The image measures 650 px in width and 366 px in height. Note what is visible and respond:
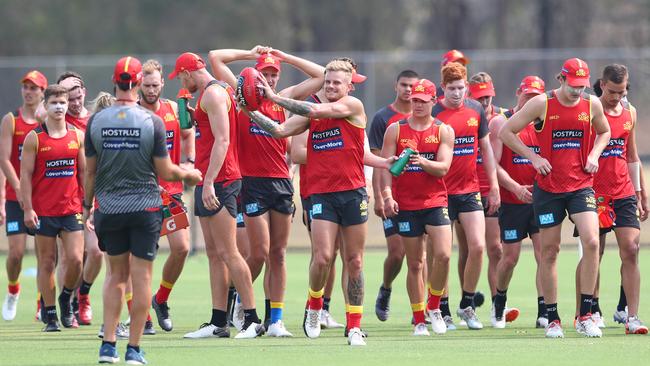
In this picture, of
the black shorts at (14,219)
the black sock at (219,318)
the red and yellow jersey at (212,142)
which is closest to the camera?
the red and yellow jersey at (212,142)

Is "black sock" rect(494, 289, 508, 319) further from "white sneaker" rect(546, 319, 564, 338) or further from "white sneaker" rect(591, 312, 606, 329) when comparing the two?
"white sneaker" rect(546, 319, 564, 338)

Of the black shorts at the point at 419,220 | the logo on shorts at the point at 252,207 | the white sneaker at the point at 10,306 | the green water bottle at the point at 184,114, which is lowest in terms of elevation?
the white sneaker at the point at 10,306

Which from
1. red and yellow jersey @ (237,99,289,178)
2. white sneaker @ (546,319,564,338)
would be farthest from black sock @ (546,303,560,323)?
red and yellow jersey @ (237,99,289,178)

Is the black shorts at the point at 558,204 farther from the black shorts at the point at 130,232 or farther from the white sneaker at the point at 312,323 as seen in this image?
the black shorts at the point at 130,232

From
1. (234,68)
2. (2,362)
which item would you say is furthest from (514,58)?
(2,362)

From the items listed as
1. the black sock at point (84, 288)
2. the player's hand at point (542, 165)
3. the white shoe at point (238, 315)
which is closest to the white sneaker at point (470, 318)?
the player's hand at point (542, 165)

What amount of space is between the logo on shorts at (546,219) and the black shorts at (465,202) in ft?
3.61

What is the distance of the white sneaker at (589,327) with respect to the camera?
12031 millimetres

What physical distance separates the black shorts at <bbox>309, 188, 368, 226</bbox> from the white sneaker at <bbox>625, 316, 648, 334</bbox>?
2638 mm

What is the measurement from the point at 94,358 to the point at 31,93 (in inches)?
193

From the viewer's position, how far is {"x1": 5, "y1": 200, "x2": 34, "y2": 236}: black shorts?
15.1 m

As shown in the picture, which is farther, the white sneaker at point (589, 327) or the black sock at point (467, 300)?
the black sock at point (467, 300)

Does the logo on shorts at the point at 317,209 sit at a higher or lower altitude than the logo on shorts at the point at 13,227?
higher

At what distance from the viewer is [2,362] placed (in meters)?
10.5
